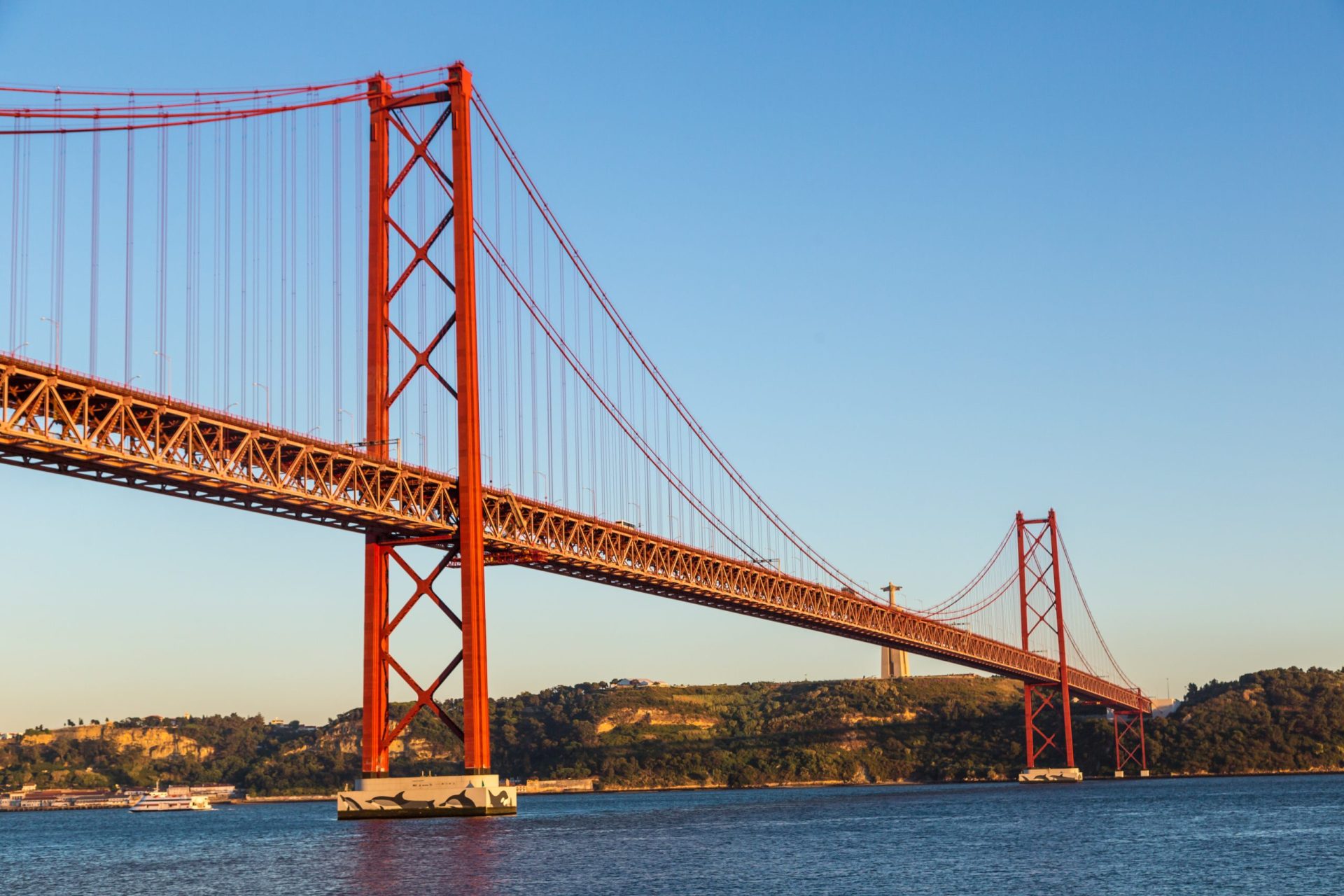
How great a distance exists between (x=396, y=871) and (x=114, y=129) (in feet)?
76.3

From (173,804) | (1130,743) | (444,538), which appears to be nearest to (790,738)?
(1130,743)

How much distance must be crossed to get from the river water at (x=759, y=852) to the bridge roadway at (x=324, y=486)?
1027 centimetres

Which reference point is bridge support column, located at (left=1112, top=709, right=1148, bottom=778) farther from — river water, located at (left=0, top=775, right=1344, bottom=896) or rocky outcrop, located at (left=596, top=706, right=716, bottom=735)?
rocky outcrop, located at (left=596, top=706, right=716, bottom=735)

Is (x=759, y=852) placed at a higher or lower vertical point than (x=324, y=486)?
lower

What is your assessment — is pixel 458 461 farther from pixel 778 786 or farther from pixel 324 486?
pixel 778 786

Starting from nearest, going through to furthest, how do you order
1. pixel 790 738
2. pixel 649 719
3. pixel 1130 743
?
1. pixel 1130 743
2. pixel 790 738
3. pixel 649 719

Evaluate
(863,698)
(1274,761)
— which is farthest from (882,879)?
(863,698)

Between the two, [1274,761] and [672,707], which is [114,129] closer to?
[1274,761]

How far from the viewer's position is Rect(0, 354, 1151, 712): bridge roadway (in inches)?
1743

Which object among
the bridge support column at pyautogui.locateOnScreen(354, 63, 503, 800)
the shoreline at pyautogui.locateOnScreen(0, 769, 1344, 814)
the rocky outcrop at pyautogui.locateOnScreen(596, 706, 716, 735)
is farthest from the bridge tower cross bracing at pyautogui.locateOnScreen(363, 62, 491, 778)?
the rocky outcrop at pyautogui.locateOnScreen(596, 706, 716, 735)

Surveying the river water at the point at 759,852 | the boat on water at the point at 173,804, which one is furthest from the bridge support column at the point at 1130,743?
the boat on water at the point at 173,804

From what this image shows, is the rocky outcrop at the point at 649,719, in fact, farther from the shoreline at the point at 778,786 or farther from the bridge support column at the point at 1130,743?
the bridge support column at the point at 1130,743

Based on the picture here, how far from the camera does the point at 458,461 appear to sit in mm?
58094

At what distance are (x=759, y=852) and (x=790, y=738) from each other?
11088 cm
